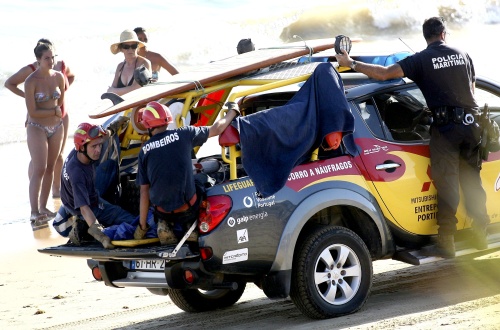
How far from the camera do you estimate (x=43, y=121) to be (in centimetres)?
1197

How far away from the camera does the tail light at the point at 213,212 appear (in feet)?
22.2

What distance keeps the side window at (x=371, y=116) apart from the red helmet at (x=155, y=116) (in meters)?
1.49

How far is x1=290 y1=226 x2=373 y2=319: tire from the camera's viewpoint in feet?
23.0

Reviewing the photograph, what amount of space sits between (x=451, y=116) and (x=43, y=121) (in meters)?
5.85

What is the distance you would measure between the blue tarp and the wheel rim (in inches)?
25.7

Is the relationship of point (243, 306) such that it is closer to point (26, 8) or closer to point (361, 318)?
point (361, 318)

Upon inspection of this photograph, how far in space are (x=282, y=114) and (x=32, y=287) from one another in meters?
3.31

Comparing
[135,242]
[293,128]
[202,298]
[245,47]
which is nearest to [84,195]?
[135,242]

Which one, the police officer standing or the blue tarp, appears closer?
the blue tarp

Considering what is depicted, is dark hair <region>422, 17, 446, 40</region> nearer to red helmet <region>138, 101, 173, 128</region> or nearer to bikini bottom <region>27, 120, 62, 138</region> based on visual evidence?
red helmet <region>138, 101, 173, 128</region>

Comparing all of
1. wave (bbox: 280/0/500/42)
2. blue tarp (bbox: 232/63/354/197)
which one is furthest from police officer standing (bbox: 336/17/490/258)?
wave (bbox: 280/0/500/42)

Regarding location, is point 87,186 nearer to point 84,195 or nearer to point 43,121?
point 84,195

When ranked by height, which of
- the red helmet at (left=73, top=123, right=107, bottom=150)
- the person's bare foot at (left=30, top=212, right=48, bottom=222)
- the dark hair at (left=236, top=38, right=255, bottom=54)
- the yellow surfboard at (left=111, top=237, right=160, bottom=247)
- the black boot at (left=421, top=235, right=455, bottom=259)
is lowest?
the black boot at (left=421, top=235, right=455, bottom=259)

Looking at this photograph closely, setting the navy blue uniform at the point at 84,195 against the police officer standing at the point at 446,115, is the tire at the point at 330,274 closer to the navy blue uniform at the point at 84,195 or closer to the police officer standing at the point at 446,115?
the police officer standing at the point at 446,115
